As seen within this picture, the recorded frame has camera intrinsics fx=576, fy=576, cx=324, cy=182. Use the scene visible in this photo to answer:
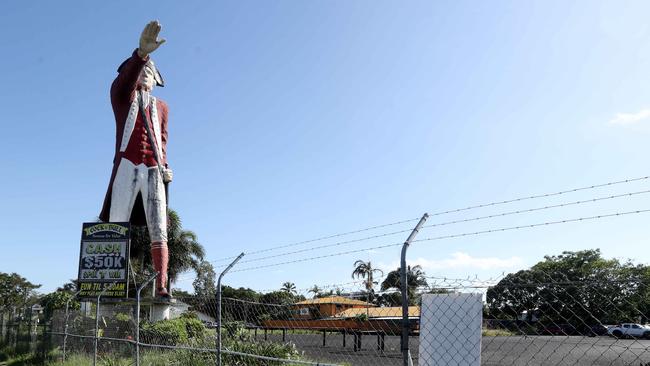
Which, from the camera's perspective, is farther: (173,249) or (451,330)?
(173,249)

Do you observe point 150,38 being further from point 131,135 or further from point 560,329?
point 560,329

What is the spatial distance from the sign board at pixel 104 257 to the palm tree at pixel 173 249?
18.0 metres

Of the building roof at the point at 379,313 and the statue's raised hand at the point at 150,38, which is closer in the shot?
the building roof at the point at 379,313

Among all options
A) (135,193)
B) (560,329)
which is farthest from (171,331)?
(560,329)

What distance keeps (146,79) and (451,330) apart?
1503 centimetres

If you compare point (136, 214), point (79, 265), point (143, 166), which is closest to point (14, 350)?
point (79, 265)

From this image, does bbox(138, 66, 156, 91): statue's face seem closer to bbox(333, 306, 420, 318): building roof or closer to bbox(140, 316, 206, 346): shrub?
bbox(140, 316, 206, 346): shrub

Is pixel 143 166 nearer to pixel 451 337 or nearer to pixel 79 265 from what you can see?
pixel 79 265

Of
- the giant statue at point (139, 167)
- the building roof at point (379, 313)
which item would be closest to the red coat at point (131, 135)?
the giant statue at point (139, 167)

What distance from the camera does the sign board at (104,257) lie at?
1599 centimetres

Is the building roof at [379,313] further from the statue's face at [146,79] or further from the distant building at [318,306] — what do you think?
the statue's face at [146,79]

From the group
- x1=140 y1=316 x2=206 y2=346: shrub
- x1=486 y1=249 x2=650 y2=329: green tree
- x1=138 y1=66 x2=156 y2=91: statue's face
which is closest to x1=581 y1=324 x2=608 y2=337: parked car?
x1=486 y1=249 x2=650 y2=329: green tree

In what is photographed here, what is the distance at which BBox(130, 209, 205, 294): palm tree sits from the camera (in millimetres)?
34906

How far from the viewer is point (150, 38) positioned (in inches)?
574
